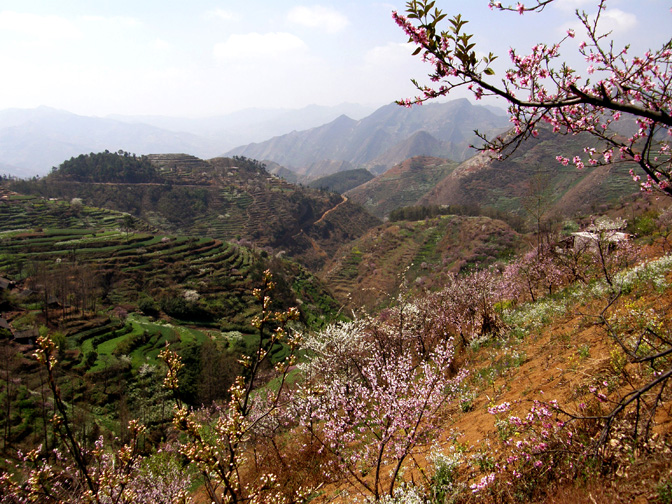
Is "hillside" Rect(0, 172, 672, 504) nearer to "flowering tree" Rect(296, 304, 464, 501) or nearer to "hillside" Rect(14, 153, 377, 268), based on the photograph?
"flowering tree" Rect(296, 304, 464, 501)

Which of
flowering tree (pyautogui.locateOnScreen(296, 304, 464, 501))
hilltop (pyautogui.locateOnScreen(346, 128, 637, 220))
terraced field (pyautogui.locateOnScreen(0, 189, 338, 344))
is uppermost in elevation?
hilltop (pyautogui.locateOnScreen(346, 128, 637, 220))

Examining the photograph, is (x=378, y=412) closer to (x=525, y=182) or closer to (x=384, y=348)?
(x=384, y=348)

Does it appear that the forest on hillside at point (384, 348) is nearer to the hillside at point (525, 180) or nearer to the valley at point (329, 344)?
the valley at point (329, 344)

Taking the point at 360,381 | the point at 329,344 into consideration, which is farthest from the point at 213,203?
the point at 360,381

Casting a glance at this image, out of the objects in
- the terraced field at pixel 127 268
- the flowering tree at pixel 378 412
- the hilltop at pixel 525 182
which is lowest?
the terraced field at pixel 127 268

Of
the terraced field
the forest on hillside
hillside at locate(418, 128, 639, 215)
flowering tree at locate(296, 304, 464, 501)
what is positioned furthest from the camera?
hillside at locate(418, 128, 639, 215)

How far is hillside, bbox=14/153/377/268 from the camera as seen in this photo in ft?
373

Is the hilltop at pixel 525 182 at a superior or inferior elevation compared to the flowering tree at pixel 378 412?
superior

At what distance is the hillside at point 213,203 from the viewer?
11381 cm

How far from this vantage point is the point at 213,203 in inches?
5022

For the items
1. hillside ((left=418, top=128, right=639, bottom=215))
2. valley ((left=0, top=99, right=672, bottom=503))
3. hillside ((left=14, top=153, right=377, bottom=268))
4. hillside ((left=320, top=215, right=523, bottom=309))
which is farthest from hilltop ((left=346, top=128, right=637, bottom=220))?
hillside ((left=14, top=153, right=377, bottom=268))

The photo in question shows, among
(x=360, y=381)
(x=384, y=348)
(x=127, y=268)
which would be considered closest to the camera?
(x=360, y=381)

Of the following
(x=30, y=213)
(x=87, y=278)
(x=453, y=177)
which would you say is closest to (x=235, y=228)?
(x=30, y=213)

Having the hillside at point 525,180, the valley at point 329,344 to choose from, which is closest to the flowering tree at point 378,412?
the valley at point 329,344
